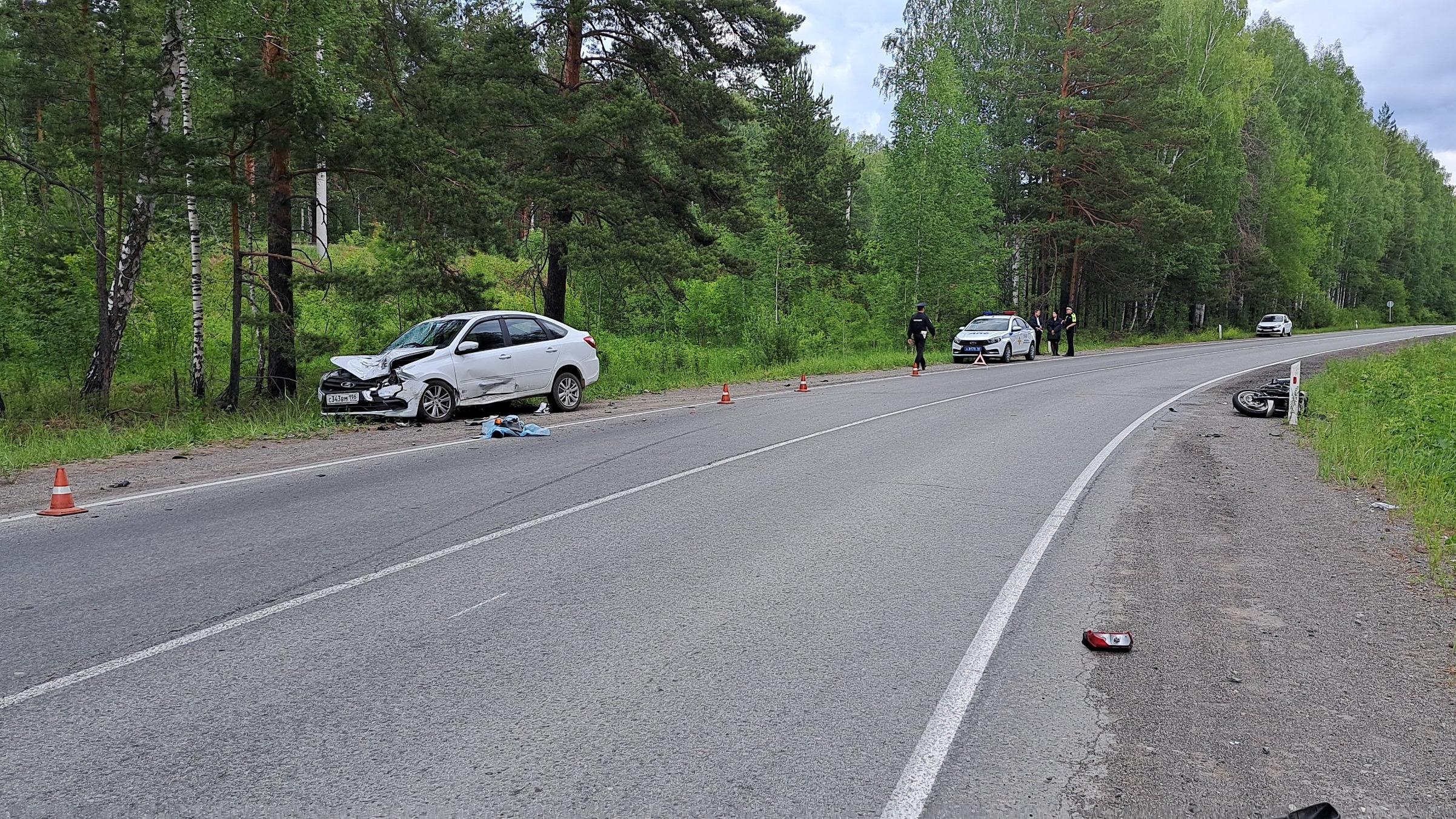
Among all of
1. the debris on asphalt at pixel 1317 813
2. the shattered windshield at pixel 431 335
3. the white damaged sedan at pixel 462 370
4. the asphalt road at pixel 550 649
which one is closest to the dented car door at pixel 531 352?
the white damaged sedan at pixel 462 370

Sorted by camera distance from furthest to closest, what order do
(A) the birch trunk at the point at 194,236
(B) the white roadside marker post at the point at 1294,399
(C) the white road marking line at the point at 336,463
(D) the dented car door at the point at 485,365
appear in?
1. (A) the birch trunk at the point at 194,236
2. (D) the dented car door at the point at 485,365
3. (B) the white roadside marker post at the point at 1294,399
4. (C) the white road marking line at the point at 336,463

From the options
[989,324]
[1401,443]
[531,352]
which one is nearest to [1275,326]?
[989,324]

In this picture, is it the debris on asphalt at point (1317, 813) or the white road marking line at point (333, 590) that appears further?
the white road marking line at point (333, 590)

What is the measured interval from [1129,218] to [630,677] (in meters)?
42.4

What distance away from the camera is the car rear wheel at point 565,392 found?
15.8 m

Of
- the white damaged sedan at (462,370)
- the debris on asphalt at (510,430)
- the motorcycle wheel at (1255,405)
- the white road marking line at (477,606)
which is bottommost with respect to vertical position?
the white road marking line at (477,606)

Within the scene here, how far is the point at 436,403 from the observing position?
14336mm

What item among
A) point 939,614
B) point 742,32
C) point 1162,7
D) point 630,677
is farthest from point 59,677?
point 1162,7

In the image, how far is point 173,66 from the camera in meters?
17.0

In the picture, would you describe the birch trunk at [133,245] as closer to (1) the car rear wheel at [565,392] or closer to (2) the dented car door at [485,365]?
(2) the dented car door at [485,365]

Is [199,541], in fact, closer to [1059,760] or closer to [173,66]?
[1059,760]

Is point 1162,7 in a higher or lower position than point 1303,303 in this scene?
higher

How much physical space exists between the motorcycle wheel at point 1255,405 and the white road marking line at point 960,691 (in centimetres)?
918

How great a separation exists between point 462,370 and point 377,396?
4.54 feet
